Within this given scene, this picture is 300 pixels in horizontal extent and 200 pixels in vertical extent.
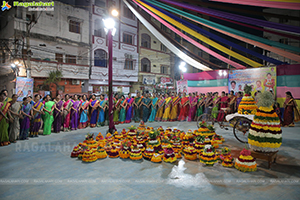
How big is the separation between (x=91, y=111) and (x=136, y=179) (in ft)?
20.0

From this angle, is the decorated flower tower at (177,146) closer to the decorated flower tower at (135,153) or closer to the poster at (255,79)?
the decorated flower tower at (135,153)

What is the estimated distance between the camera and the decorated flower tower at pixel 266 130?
4.04 metres

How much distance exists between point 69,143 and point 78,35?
664 inches

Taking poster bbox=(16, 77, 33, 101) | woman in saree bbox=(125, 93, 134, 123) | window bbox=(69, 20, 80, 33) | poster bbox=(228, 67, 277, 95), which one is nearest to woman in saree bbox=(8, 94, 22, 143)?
woman in saree bbox=(125, 93, 134, 123)

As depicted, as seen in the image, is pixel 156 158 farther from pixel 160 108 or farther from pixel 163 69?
pixel 163 69

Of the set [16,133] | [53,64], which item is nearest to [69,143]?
[16,133]

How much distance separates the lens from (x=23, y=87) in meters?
12.8

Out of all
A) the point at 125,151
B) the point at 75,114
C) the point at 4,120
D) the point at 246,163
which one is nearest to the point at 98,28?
the point at 75,114

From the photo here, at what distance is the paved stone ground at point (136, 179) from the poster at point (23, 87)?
9.38 metres

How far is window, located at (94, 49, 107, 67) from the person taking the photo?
821 inches

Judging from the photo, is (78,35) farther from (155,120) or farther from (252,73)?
(252,73)

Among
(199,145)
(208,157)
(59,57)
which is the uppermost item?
(59,57)

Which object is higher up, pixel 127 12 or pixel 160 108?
pixel 127 12

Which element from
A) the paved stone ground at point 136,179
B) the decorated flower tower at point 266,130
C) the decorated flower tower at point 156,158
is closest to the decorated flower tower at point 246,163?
the paved stone ground at point 136,179
